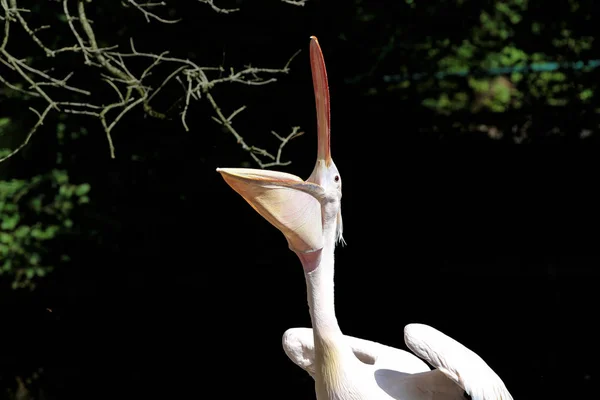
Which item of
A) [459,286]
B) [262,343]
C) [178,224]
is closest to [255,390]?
[262,343]

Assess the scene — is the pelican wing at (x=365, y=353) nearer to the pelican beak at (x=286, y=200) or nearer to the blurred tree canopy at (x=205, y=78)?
the pelican beak at (x=286, y=200)

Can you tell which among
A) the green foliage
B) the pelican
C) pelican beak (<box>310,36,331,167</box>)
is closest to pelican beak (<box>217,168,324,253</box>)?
the pelican

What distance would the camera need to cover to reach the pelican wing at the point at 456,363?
7.43 ft

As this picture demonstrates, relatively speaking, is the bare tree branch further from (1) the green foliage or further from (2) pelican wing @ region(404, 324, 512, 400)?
(2) pelican wing @ region(404, 324, 512, 400)

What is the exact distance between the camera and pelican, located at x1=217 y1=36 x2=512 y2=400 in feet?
7.48

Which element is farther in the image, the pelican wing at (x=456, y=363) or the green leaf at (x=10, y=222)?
the green leaf at (x=10, y=222)

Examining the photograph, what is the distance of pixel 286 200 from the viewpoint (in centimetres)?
230

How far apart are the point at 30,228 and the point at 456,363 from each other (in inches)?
152

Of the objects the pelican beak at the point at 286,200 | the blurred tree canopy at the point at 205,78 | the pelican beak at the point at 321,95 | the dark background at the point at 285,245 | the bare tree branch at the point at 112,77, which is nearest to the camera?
the pelican beak at the point at 286,200

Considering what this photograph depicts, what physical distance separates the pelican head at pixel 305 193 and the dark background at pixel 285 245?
2074mm

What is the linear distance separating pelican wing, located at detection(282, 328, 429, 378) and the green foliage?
2814mm

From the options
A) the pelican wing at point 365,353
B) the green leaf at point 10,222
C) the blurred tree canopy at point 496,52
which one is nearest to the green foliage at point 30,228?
the green leaf at point 10,222

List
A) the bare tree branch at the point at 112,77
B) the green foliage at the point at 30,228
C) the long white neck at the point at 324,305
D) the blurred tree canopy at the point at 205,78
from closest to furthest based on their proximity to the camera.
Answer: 1. the long white neck at the point at 324,305
2. the bare tree branch at the point at 112,77
3. the blurred tree canopy at the point at 205,78
4. the green foliage at the point at 30,228

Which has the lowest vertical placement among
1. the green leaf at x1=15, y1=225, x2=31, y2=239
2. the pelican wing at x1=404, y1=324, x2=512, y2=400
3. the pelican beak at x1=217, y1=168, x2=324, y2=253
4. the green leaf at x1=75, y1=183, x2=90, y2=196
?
the green leaf at x1=15, y1=225, x2=31, y2=239
